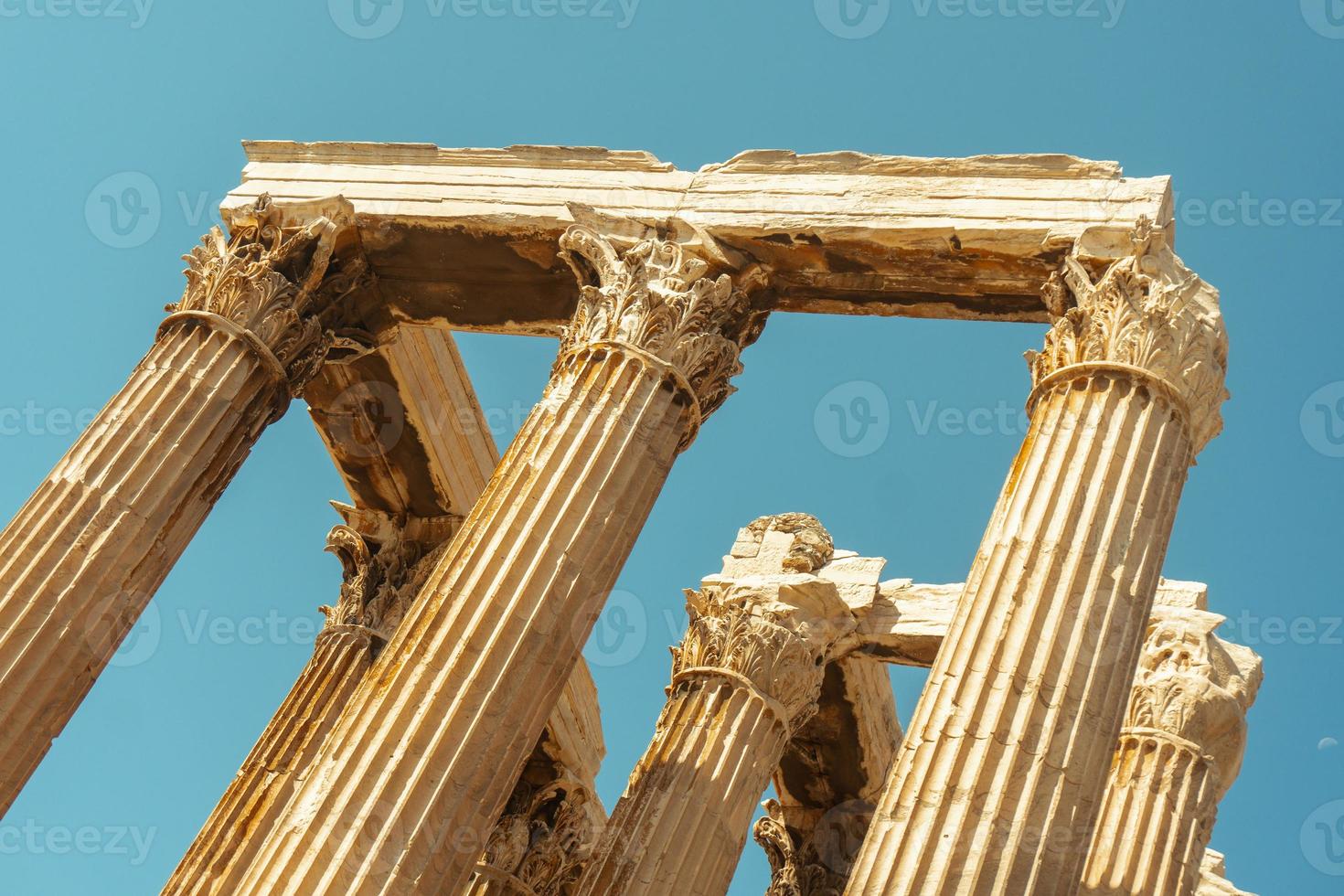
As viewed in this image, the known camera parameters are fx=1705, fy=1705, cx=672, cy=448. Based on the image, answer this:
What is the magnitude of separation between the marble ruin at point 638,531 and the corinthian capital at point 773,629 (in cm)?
5

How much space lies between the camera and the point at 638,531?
51.5 feet

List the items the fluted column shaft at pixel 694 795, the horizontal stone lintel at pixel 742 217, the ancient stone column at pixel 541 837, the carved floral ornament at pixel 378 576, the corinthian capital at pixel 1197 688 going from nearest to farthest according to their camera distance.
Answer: the horizontal stone lintel at pixel 742 217 < the corinthian capital at pixel 1197 688 < the fluted column shaft at pixel 694 795 < the carved floral ornament at pixel 378 576 < the ancient stone column at pixel 541 837

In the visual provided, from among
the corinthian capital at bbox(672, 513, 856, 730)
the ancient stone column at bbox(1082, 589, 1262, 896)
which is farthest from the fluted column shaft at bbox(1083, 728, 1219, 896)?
the corinthian capital at bbox(672, 513, 856, 730)

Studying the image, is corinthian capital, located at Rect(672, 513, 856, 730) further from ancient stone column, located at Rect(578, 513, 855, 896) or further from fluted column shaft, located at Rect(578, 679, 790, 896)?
fluted column shaft, located at Rect(578, 679, 790, 896)

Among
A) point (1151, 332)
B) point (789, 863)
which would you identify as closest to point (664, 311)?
point (1151, 332)

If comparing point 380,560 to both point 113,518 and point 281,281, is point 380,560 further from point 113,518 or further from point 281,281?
point 113,518

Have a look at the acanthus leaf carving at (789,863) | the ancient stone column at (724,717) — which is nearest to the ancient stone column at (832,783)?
the acanthus leaf carving at (789,863)

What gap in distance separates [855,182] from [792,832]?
1076cm

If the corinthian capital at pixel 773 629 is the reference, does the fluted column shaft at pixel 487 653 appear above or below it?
below

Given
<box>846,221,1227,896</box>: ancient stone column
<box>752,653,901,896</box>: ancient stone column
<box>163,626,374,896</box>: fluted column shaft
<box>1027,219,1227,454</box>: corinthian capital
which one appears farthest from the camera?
<box>752,653,901,896</box>: ancient stone column

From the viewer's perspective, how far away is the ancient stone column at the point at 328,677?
1969 cm

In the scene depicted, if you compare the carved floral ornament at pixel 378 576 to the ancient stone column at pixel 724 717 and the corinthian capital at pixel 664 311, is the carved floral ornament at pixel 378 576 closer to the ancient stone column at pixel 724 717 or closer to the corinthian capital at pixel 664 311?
the ancient stone column at pixel 724 717

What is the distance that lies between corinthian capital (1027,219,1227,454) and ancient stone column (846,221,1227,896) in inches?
0.7

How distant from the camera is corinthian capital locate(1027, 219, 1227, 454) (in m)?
14.6
